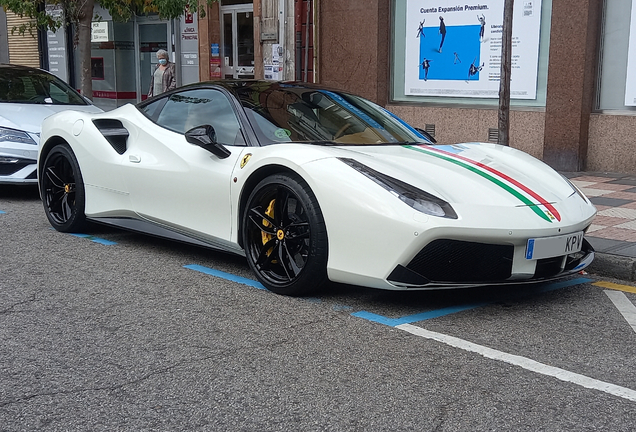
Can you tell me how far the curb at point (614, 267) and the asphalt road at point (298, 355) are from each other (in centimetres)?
10

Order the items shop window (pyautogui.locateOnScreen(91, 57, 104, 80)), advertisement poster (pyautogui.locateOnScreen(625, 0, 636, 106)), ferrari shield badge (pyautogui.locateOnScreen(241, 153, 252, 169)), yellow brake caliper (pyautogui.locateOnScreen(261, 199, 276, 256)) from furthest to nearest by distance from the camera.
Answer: shop window (pyautogui.locateOnScreen(91, 57, 104, 80)), advertisement poster (pyautogui.locateOnScreen(625, 0, 636, 106)), ferrari shield badge (pyautogui.locateOnScreen(241, 153, 252, 169)), yellow brake caliper (pyautogui.locateOnScreen(261, 199, 276, 256))

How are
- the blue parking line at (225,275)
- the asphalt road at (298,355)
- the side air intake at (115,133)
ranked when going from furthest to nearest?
the side air intake at (115,133) → the blue parking line at (225,275) → the asphalt road at (298,355)

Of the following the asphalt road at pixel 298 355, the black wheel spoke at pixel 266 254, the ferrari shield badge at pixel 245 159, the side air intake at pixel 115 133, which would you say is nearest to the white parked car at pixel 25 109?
the side air intake at pixel 115 133

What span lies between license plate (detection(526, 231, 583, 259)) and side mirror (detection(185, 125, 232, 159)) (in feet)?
6.65

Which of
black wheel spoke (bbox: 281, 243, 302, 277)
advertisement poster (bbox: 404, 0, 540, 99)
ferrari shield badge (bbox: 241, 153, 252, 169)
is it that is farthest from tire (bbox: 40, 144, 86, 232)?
advertisement poster (bbox: 404, 0, 540, 99)

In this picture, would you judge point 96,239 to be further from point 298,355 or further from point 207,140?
point 298,355

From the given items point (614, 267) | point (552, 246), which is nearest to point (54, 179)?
point (552, 246)

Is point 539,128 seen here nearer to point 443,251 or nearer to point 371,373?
point 443,251

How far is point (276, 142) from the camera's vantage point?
5070 mm

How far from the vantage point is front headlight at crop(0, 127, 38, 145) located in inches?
332

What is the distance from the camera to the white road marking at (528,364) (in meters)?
3.33

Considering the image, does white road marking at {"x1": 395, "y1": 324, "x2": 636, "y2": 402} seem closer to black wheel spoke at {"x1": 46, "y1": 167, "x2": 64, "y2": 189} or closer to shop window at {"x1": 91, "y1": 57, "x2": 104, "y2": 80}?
black wheel spoke at {"x1": 46, "y1": 167, "x2": 64, "y2": 189}

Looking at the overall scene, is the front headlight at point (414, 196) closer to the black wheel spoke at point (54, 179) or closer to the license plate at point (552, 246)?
the license plate at point (552, 246)

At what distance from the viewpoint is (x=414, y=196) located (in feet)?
13.9
